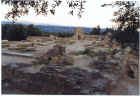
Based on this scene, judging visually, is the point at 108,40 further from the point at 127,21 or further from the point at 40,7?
the point at 40,7

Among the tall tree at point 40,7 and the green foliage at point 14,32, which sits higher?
the tall tree at point 40,7

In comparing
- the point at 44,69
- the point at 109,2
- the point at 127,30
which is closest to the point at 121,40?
the point at 127,30

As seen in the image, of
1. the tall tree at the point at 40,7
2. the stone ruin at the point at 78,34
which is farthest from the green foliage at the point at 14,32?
the stone ruin at the point at 78,34

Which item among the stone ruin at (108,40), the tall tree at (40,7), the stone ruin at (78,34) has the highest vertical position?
the tall tree at (40,7)

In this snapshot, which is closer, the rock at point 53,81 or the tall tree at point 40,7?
the rock at point 53,81

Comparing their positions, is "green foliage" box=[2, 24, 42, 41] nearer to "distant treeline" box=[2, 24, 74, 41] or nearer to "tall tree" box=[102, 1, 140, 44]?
"distant treeline" box=[2, 24, 74, 41]

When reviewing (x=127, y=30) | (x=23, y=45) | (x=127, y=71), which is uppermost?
(x=127, y=30)

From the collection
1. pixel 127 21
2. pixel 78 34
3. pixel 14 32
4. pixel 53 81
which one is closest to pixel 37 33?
pixel 14 32

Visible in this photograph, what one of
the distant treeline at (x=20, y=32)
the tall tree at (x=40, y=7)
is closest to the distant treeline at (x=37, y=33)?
the distant treeline at (x=20, y=32)

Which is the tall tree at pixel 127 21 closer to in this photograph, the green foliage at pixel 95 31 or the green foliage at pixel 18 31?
the green foliage at pixel 95 31

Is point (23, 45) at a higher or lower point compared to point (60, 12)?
lower

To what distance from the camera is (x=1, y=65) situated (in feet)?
7.59

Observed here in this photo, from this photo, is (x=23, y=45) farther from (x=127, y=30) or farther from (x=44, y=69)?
(x=127, y=30)

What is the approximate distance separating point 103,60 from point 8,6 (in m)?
1.81
